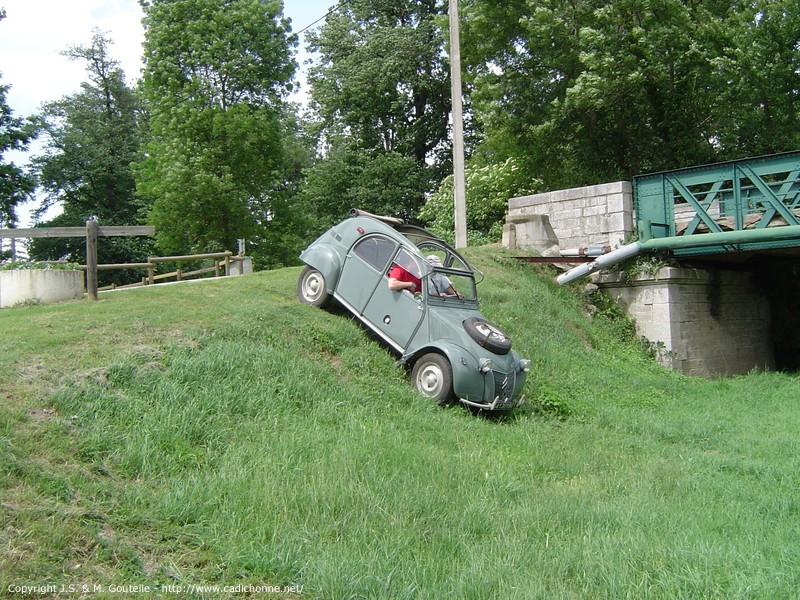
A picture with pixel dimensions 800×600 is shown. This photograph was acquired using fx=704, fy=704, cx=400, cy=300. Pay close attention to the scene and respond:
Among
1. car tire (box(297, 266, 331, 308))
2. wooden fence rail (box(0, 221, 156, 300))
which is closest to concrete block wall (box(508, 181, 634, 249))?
car tire (box(297, 266, 331, 308))

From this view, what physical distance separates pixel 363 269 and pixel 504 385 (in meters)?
2.80

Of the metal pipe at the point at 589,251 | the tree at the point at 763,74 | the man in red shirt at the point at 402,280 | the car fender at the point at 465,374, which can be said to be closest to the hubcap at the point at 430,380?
the car fender at the point at 465,374

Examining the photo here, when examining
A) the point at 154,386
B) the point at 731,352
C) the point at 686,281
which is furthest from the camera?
the point at 731,352

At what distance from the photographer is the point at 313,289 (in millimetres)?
11266

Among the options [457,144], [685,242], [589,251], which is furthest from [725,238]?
[457,144]

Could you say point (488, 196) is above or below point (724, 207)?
above

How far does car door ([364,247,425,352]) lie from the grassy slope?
36 cm

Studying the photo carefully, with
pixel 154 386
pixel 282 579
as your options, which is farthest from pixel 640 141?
pixel 282 579

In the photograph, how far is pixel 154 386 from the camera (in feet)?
23.8

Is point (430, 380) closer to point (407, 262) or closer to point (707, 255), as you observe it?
point (407, 262)

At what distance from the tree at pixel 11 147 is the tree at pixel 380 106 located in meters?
12.4

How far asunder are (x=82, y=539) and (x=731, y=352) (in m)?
15.8

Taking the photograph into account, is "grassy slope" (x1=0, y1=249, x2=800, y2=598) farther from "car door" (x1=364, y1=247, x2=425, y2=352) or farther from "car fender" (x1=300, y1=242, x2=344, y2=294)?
"car fender" (x1=300, y1=242, x2=344, y2=294)

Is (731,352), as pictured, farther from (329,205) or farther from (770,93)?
(329,205)
